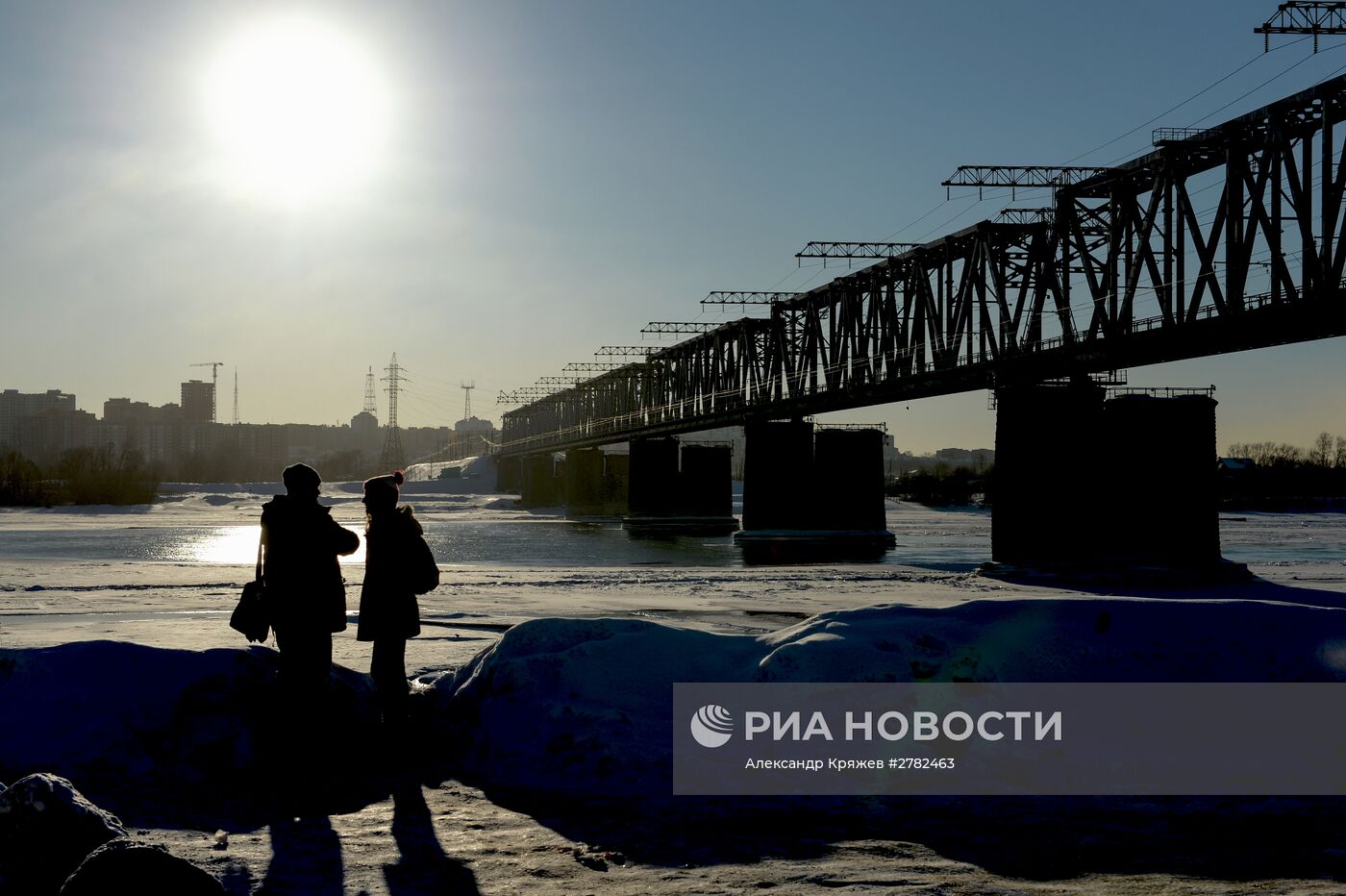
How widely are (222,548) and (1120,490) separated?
31873 mm

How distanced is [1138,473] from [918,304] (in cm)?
1860

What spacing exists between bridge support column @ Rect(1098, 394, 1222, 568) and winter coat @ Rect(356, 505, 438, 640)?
2994cm

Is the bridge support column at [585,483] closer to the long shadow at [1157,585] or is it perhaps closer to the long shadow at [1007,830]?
the long shadow at [1157,585]

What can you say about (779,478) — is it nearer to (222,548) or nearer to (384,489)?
(222,548)

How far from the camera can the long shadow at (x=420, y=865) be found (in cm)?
500

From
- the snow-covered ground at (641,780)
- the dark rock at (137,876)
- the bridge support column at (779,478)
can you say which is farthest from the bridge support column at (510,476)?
the dark rock at (137,876)

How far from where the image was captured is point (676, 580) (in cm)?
2792

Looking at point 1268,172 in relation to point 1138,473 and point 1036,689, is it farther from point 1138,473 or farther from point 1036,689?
point 1036,689

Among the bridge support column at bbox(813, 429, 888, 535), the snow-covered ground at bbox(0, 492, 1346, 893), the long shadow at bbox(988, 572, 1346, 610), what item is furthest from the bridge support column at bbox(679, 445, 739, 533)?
the snow-covered ground at bbox(0, 492, 1346, 893)

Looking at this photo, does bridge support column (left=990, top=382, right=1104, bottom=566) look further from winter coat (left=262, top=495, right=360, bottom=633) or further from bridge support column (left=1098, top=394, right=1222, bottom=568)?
winter coat (left=262, top=495, right=360, bottom=633)

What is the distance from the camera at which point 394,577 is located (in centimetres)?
759

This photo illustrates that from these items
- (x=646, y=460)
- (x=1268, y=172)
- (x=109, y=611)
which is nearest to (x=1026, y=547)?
(x=1268, y=172)

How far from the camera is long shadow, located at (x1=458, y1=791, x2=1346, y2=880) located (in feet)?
17.6

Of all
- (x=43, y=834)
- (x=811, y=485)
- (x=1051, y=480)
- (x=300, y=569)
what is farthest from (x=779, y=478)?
(x=43, y=834)
